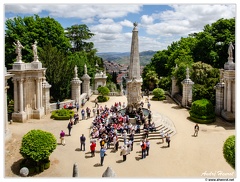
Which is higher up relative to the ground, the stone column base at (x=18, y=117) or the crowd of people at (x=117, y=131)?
the stone column base at (x=18, y=117)

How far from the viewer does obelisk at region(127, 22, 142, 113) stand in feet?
94.4

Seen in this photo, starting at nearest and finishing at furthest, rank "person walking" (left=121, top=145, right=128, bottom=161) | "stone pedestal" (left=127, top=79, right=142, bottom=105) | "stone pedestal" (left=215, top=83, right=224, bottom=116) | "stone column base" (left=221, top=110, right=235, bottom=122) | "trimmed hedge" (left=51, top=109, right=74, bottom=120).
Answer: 1. "person walking" (left=121, top=145, right=128, bottom=161)
2. "stone pedestal" (left=127, top=79, right=142, bottom=105)
3. "stone column base" (left=221, top=110, right=235, bottom=122)
4. "trimmed hedge" (left=51, top=109, right=74, bottom=120)
5. "stone pedestal" (left=215, top=83, right=224, bottom=116)

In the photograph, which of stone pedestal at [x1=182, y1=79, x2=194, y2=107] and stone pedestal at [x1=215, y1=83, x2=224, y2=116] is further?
stone pedestal at [x1=182, y1=79, x2=194, y2=107]

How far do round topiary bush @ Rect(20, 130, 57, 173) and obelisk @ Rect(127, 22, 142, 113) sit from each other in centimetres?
1115

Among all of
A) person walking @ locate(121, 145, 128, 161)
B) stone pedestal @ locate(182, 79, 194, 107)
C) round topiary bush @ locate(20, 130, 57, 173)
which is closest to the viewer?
round topiary bush @ locate(20, 130, 57, 173)

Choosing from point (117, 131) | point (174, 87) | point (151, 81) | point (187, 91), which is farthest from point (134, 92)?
point (151, 81)

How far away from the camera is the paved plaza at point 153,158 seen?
63.6 feet

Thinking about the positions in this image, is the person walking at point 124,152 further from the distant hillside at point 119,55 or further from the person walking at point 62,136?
the distant hillside at point 119,55

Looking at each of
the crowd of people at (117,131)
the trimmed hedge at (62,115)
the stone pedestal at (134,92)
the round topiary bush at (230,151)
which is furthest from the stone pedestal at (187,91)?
the round topiary bush at (230,151)

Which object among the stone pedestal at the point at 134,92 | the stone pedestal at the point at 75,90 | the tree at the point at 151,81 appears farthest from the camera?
the tree at the point at 151,81

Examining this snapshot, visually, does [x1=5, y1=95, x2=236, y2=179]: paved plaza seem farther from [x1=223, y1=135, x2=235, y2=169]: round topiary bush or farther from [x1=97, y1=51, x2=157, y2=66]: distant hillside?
[x1=97, y1=51, x2=157, y2=66]: distant hillside

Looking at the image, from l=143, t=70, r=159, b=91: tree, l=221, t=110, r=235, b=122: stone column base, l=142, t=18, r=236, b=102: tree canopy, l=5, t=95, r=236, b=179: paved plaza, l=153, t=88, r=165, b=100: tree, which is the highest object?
l=142, t=18, r=236, b=102: tree canopy

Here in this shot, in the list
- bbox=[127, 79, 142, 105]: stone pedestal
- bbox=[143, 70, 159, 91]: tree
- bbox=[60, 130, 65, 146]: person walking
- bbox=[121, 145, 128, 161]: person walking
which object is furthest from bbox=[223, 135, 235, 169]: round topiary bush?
bbox=[143, 70, 159, 91]: tree

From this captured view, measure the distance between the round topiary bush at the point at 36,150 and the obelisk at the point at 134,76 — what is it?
1115 centimetres
